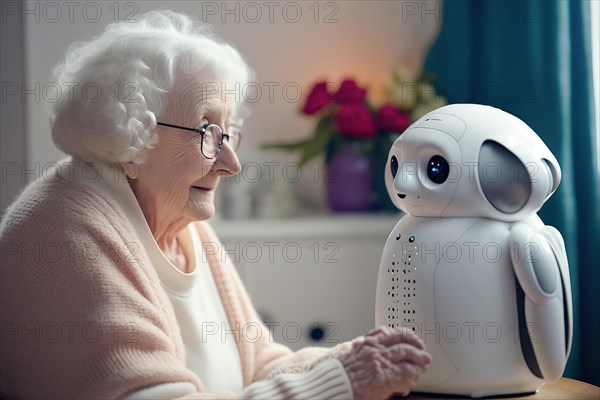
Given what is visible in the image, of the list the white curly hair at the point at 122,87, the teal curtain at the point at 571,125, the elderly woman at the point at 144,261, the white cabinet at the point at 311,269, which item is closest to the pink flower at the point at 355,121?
the white cabinet at the point at 311,269

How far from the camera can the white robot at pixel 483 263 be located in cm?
116

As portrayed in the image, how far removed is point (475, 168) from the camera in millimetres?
1172

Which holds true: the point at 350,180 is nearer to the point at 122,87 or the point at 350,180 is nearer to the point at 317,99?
the point at 317,99

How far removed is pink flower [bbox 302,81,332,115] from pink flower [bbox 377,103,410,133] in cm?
19

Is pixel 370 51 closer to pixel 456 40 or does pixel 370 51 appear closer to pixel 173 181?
pixel 456 40

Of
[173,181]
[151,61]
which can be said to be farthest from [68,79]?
[173,181]

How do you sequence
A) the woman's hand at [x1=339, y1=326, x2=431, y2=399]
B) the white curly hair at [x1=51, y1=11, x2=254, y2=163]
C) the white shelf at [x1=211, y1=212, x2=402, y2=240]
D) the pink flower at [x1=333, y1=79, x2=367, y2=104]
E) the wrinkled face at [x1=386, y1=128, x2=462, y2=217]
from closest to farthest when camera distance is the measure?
1. the woman's hand at [x1=339, y1=326, x2=431, y2=399]
2. the wrinkled face at [x1=386, y1=128, x2=462, y2=217]
3. the white curly hair at [x1=51, y1=11, x2=254, y2=163]
4. the white shelf at [x1=211, y1=212, x2=402, y2=240]
5. the pink flower at [x1=333, y1=79, x2=367, y2=104]

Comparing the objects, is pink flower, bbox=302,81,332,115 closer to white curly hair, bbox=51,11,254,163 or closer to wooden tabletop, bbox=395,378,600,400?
white curly hair, bbox=51,11,254,163

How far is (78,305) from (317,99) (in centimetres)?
154

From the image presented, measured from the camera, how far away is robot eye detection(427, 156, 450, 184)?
1.19m

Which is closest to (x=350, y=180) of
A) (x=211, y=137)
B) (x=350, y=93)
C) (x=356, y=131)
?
(x=356, y=131)

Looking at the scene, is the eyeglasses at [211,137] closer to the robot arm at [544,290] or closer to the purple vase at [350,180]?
the robot arm at [544,290]

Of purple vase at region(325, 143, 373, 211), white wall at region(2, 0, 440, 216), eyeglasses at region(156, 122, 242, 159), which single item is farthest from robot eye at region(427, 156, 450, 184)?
white wall at region(2, 0, 440, 216)

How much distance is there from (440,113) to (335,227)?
128cm
